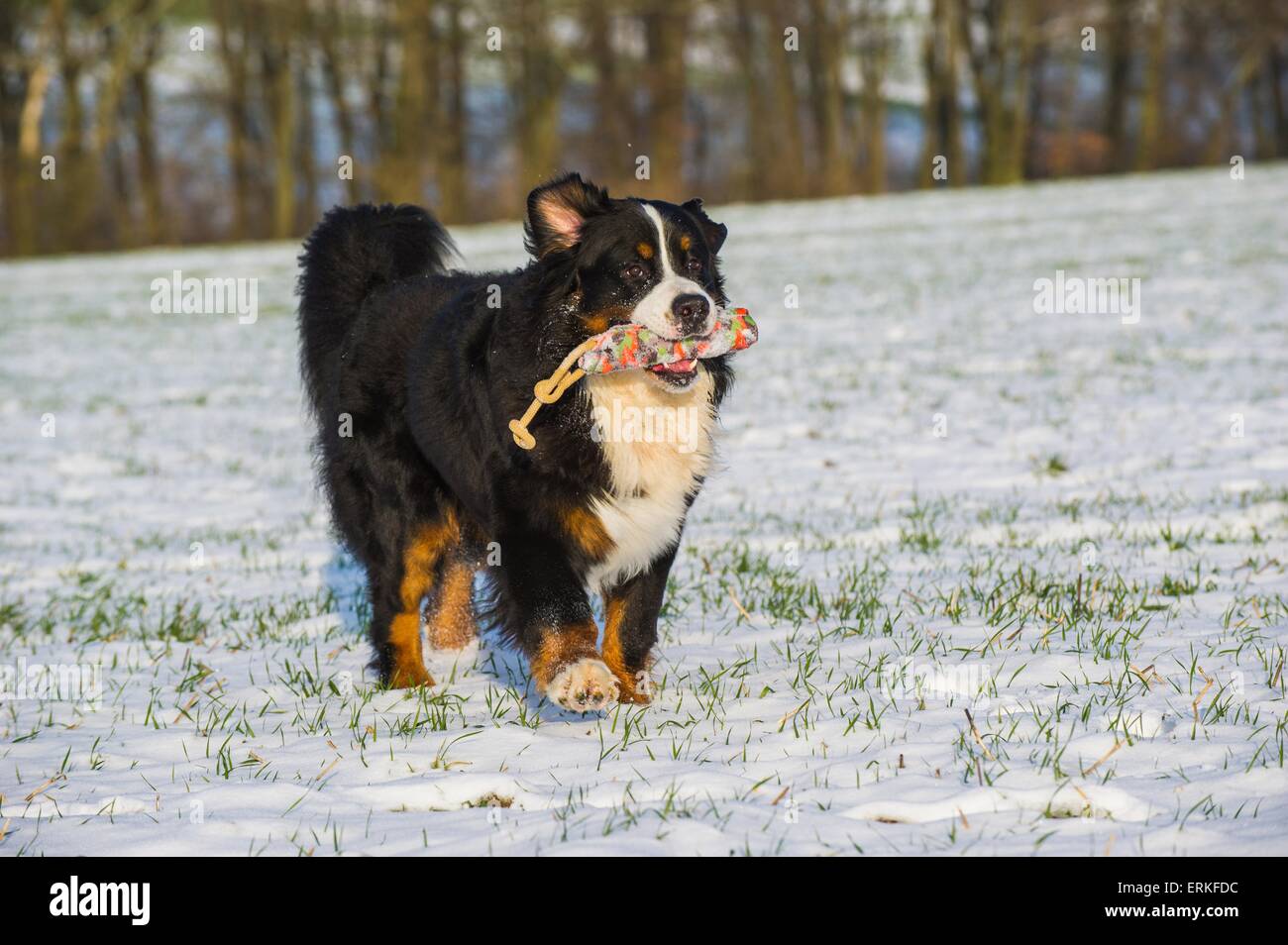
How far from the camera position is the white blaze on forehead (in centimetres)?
418

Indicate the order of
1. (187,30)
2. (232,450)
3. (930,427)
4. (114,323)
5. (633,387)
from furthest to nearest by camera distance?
(187,30)
(114,323)
(232,450)
(930,427)
(633,387)

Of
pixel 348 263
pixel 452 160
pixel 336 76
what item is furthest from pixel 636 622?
pixel 336 76

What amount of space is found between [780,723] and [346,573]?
3.58m

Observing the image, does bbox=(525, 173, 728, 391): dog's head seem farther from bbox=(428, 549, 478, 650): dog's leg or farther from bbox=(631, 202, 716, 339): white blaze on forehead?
bbox=(428, 549, 478, 650): dog's leg

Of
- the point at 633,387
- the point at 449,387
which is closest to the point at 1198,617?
the point at 633,387

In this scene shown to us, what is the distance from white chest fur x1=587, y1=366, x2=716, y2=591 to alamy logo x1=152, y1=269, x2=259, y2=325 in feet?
57.5

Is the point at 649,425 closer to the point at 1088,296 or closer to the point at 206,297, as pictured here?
the point at 1088,296

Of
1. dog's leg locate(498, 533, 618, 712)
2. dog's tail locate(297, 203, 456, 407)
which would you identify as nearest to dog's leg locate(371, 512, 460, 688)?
dog's leg locate(498, 533, 618, 712)

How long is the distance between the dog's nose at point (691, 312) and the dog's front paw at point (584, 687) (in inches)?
43.5

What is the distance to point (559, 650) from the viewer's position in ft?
13.6
